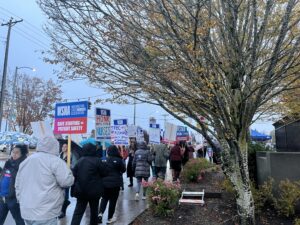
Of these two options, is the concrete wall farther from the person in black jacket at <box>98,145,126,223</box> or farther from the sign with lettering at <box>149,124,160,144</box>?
the sign with lettering at <box>149,124,160,144</box>

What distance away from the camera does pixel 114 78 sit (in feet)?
23.9

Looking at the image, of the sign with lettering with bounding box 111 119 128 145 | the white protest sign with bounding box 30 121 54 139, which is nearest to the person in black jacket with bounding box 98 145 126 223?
the white protest sign with bounding box 30 121 54 139

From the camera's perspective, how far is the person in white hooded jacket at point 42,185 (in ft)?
16.3

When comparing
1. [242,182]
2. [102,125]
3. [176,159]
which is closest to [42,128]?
[102,125]

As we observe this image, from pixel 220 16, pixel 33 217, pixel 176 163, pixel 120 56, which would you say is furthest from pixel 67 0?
pixel 176 163

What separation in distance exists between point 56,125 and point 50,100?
36.2 meters

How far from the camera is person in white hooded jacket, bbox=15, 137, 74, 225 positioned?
495 cm

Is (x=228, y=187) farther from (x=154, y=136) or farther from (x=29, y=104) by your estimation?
(x=29, y=104)

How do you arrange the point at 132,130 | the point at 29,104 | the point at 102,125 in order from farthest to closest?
the point at 29,104, the point at 132,130, the point at 102,125

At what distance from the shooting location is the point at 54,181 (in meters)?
5.10

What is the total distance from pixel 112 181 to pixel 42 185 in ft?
11.0

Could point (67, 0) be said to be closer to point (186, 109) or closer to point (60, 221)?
point (186, 109)

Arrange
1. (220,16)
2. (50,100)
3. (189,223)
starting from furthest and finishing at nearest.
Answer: (50,100) → (189,223) → (220,16)

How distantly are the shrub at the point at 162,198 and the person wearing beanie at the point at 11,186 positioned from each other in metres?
2.95
